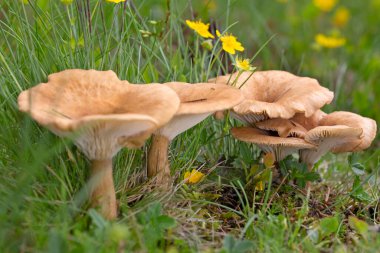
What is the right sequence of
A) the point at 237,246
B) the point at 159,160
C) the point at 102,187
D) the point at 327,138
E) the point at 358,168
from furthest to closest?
the point at 358,168 → the point at 327,138 → the point at 159,160 → the point at 102,187 → the point at 237,246

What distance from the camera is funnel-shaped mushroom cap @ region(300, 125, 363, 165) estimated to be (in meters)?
2.70

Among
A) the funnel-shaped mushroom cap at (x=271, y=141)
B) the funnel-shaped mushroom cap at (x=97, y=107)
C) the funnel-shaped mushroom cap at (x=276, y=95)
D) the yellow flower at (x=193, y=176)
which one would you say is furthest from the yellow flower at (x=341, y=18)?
the funnel-shaped mushroom cap at (x=97, y=107)

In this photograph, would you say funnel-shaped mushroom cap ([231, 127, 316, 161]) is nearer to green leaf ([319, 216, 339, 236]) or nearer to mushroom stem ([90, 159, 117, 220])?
green leaf ([319, 216, 339, 236])

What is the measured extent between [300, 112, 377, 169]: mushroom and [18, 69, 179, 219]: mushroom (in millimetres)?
866

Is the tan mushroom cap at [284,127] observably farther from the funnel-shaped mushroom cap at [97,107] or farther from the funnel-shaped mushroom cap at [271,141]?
the funnel-shaped mushroom cap at [97,107]

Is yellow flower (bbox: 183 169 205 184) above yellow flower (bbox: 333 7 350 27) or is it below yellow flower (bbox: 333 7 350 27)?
above

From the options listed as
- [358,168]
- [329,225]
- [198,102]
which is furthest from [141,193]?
[358,168]

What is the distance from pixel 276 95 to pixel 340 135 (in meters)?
0.44

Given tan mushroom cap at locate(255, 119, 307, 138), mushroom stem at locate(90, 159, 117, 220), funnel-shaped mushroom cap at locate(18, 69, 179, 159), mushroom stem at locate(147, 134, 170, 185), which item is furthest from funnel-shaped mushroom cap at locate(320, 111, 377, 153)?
mushroom stem at locate(90, 159, 117, 220)

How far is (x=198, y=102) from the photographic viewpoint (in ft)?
8.00

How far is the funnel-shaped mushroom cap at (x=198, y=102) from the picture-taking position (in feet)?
7.64

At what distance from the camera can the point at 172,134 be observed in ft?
8.78

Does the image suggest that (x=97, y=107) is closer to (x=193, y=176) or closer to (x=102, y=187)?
(x=102, y=187)

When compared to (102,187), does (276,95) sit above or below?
above
